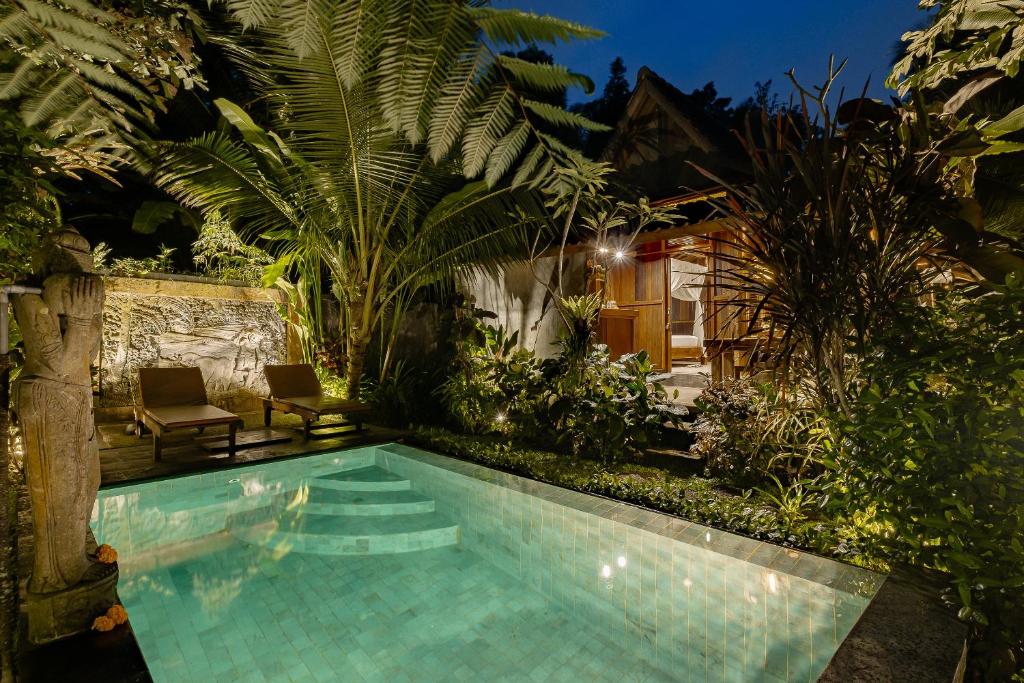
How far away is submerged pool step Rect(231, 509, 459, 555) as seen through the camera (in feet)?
11.8

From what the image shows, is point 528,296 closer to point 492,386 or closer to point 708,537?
point 492,386

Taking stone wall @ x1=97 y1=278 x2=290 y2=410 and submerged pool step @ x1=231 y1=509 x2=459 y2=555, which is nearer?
submerged pool step @ x1=231 y1=509 x2=459 y2=555

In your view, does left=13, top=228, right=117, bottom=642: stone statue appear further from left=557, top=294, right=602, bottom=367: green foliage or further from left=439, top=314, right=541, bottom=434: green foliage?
left=557, top=294, right=602, bottom=367: green foliage

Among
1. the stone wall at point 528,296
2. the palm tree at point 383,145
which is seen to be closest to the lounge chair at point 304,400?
the palm tree at point 383,145

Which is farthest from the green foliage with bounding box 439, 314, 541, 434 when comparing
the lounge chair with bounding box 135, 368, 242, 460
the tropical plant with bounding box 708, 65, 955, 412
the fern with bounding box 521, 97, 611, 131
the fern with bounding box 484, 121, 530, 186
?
the tropical plant with bounding box 708, 65, 955, 412

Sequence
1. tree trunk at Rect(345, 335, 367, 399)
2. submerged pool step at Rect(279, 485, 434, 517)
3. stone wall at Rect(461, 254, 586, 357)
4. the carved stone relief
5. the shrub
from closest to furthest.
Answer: submerged pool step at Rect(279, 485, 434, 517), the shrub, the carved stone relief, tree trunk at Rect(345, 335, 367, 399), stone wall at Rect(461, 254, 586, 357)

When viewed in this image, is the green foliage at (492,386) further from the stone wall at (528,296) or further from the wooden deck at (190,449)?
the stone wall at (528,296)

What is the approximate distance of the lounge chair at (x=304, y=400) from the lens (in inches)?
237

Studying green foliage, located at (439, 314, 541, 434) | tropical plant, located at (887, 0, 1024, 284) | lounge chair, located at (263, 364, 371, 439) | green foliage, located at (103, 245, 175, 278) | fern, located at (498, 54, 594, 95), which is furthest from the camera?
green foliage, located at (103, 245, 175, 278)

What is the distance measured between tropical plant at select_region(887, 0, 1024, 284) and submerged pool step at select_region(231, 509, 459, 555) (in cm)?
383

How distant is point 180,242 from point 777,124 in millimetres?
10958

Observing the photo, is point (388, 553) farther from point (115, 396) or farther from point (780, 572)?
point (115, 396)

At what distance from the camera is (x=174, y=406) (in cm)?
576

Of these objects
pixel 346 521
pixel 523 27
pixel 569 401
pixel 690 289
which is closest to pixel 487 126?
pixel 523 27
